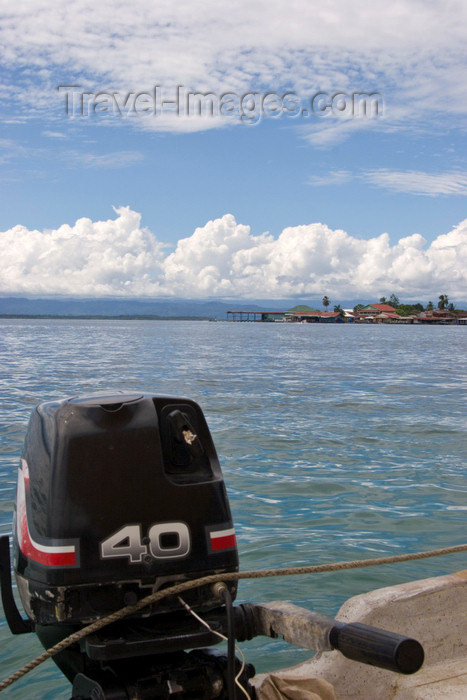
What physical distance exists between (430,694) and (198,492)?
1.88m

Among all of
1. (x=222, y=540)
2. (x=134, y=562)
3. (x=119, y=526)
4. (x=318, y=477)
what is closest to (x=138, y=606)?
(x=134, y=562)

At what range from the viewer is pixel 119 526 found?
9.68 ft

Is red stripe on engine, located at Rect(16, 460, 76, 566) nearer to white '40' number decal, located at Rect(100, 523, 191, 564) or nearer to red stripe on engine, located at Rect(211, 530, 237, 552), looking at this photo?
white '40' number decal, located at Rect(100, 523, 191, 564)

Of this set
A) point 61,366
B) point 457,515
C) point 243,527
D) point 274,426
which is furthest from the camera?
point 61,366

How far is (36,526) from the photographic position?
10.1 feet

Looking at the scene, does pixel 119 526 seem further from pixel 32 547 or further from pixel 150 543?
pixel 32 547

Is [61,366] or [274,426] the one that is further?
[61,366]

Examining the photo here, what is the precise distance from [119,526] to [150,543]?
145 mm

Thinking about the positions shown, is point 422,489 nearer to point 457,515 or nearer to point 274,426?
point 457,515

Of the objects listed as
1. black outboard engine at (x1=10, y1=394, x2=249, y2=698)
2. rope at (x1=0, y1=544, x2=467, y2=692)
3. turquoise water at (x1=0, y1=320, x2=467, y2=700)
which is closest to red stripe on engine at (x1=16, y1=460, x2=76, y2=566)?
black outboard engine at (x1=10, y1=394, x2=249, y2=698)

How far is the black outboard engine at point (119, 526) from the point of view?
9.43 feet

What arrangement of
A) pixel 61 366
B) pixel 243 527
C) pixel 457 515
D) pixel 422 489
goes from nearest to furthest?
pixel 243 527 → pixel 457 515 → pixel 422 489 → pixel 61 366

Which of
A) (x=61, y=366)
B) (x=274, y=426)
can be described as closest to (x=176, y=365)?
(x=61, y=366)

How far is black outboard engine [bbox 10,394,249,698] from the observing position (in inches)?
113
